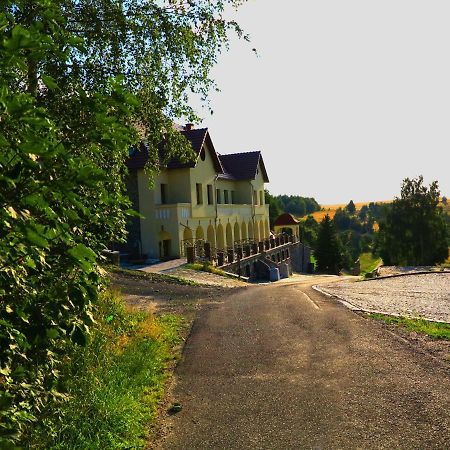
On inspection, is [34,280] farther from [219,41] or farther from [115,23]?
[219,41]

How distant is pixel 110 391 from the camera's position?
614cm

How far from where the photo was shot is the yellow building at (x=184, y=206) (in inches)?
1233

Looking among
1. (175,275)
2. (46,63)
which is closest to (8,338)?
(46,63)

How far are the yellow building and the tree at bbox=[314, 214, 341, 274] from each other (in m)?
19.5

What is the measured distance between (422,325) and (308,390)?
4.78 metres

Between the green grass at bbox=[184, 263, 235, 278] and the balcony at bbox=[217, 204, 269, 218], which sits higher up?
the balcony at bbox=[217, 204, 269, 218]

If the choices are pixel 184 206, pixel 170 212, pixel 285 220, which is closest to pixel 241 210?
pixel 184 206

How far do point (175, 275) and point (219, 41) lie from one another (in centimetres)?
1474

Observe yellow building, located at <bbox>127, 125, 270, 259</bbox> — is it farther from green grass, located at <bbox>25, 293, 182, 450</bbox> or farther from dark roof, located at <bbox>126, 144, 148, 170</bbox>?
green grass, located at <bbox>25, 293, 182, 450</bbox>

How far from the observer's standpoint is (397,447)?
4906 millimetres

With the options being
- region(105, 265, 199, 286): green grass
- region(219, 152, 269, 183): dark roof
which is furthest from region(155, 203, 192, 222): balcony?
region(219, 152, 269, 183): dark roof

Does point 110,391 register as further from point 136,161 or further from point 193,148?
point 193,148

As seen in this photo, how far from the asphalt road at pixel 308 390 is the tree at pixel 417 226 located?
48767mm

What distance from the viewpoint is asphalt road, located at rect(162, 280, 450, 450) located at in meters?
5.23
